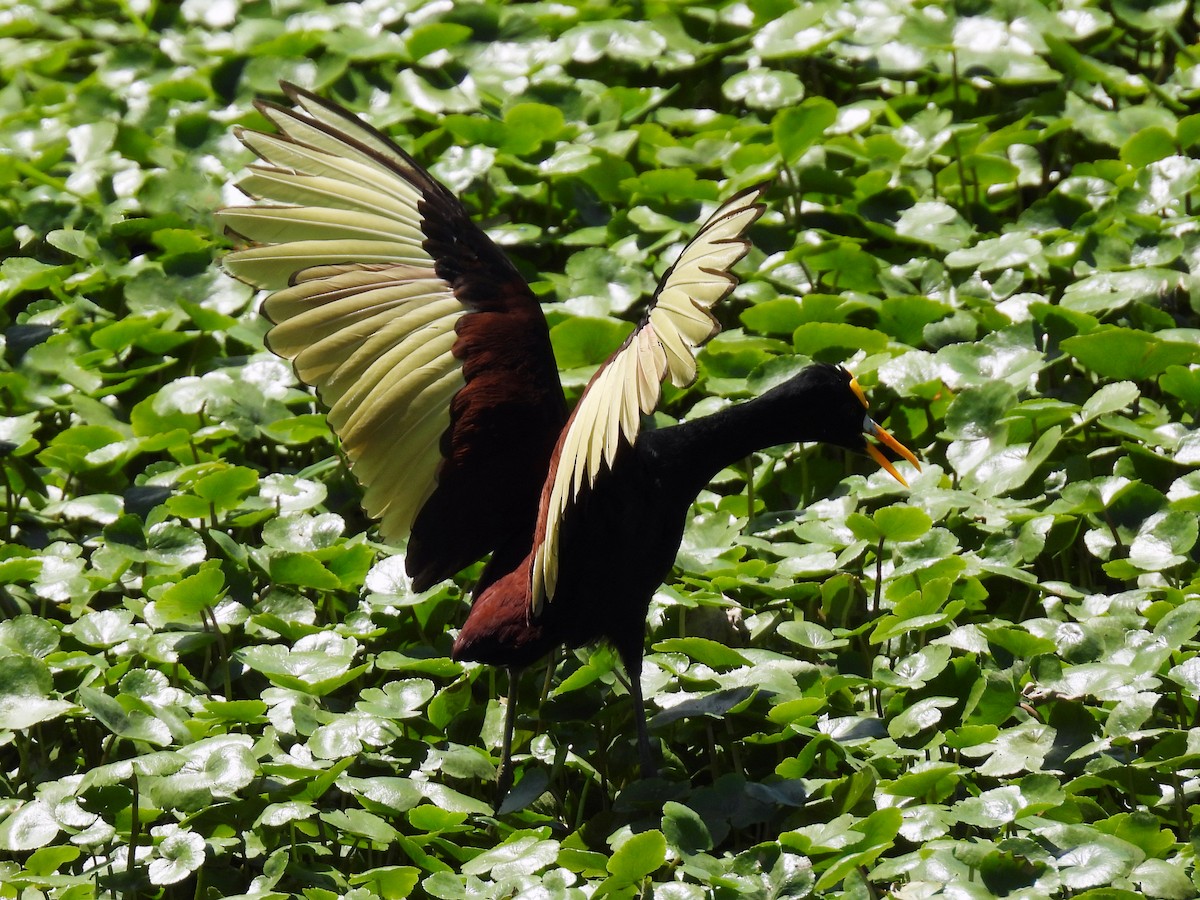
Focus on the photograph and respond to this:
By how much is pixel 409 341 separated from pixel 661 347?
106 cm

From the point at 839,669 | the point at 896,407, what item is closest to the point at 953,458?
the point at 896,407

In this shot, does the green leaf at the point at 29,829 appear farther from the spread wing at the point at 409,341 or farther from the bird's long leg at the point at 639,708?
the bird's long leg at the point at 639,708

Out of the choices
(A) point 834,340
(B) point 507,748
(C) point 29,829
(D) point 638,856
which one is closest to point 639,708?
(B) point 507,748

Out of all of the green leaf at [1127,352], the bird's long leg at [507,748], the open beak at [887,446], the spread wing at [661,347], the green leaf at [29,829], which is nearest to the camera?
the spread wing at [661,347]

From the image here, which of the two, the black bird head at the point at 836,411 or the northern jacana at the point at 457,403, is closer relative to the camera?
the northern jacana at the point at 457,403

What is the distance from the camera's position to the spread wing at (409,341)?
355 centimetres

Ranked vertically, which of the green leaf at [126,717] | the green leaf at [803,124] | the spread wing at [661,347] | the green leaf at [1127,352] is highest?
the spread wing at [661,347]

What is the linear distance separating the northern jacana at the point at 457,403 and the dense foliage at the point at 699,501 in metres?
0.23

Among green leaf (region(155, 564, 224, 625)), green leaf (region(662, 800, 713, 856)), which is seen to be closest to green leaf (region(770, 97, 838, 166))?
green leaf (region(155, 564, 224, 625))

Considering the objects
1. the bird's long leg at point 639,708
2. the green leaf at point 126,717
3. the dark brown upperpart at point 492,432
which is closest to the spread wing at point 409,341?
the dark brown upperpart at point 492,432

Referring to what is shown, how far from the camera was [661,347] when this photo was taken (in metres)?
2.68

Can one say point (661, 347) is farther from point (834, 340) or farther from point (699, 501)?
point (834, 340)

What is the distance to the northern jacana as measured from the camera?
330 centimetres

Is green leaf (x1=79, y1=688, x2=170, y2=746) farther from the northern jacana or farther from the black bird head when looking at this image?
the black bird head
